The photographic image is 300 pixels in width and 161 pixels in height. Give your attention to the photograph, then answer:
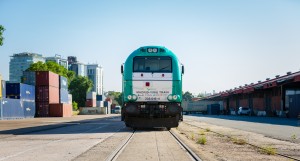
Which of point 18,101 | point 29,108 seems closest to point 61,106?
point 29,108

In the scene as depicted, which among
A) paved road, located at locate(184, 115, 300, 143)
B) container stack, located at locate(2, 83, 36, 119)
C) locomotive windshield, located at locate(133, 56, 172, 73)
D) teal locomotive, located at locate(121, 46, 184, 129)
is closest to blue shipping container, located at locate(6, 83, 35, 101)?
container stack, located at locate(2, 83, 36, 119)

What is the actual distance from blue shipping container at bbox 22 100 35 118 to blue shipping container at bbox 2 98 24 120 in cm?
113

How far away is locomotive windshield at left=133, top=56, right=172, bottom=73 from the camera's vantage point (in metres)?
21.6

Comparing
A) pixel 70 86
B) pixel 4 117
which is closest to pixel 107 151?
pixel 4 117

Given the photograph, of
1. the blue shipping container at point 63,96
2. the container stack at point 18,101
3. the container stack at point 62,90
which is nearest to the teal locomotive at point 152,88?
the container stack at point 18,101

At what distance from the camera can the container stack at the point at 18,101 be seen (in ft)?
177

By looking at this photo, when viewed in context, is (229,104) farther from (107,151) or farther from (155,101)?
(107,151)

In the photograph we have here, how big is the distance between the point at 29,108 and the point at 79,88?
77750mm

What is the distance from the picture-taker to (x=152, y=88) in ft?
70.2

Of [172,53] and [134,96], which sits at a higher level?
[172,53]

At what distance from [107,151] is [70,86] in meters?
129

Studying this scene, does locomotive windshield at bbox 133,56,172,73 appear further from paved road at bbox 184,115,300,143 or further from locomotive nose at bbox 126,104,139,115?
paved road at bbox 184,115,300,143

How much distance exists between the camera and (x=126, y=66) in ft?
71.7

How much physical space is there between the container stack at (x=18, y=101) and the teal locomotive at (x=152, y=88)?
117ft
